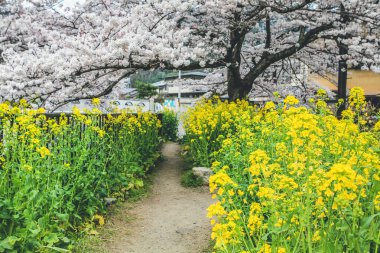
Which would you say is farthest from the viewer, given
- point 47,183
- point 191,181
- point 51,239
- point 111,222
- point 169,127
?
point 169,127

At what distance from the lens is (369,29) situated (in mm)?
9094

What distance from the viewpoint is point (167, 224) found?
5270 mm

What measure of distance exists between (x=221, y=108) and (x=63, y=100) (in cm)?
364

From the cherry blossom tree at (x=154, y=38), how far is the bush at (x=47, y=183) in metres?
1.47

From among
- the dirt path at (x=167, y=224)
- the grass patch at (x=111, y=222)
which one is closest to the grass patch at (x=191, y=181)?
the dirt path at (x=167, y=224)

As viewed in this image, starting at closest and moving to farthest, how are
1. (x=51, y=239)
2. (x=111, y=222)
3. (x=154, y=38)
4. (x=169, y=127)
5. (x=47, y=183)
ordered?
(x=51, y=239), (x=47, y=183), (x=111, y=222), (x=154, y=38), (x=169, y=127)

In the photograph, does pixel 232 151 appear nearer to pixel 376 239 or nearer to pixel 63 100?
pixel 376 239

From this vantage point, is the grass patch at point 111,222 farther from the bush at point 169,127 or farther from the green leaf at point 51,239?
the bush at point 169,127

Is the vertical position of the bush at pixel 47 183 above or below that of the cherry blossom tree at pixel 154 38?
below

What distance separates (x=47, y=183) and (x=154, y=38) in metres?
4.05

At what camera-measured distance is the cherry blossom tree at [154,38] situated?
7004mm

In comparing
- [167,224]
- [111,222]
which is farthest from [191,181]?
[111,222]

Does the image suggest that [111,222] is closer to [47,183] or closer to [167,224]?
[167,224]

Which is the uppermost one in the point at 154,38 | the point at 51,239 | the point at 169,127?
the point at 154,38
